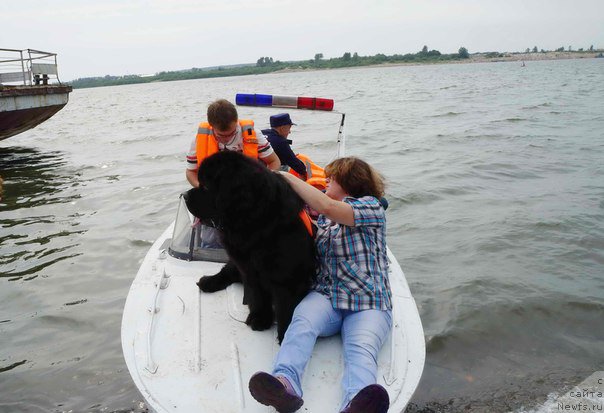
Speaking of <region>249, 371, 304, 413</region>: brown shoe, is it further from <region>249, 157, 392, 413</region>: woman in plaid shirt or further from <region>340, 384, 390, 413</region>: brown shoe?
<region>340, 384, 390, 413</region>: brown shoe

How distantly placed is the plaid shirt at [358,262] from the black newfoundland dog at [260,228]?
6.2 inches

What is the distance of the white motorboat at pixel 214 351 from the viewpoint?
2.69 meters

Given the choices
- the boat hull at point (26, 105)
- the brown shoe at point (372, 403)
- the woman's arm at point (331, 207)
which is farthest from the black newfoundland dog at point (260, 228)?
the boat hull at point (26, 105)

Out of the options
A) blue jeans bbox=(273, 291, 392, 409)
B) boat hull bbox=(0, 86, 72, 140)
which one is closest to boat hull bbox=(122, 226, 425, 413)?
blue jeans bbox=(273, 291, 392, 409)

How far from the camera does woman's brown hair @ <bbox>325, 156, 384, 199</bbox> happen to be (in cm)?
312

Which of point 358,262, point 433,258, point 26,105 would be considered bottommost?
→ point 433,258

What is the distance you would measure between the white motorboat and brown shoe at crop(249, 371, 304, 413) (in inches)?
6.0

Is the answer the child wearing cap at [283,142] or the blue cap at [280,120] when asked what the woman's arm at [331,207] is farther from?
the blue cap at [280,120]

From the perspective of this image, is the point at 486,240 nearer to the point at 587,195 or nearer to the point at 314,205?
the point at 587,195

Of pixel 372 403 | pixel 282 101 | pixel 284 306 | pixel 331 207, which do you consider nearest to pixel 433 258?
pixel 282 101

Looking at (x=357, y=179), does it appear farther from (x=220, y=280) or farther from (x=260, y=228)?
(x=220, y=280)

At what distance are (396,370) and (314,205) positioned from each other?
3.60ft

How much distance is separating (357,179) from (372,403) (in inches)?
53.0

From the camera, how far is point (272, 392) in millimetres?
2424
